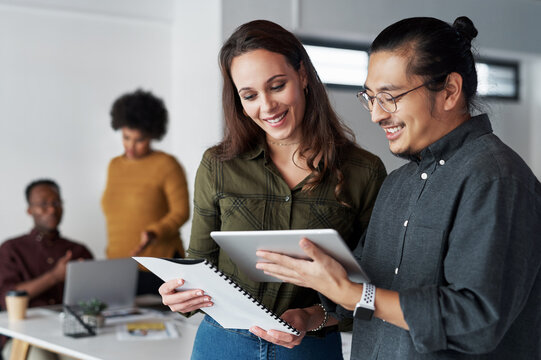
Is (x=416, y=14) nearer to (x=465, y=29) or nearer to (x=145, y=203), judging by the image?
(x=145, y=203)

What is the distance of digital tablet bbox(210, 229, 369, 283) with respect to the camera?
4.09 feet

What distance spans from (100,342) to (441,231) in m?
1.98

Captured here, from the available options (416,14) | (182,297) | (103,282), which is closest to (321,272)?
(182,297)

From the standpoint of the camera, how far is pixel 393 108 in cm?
133

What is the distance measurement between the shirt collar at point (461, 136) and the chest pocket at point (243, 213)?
0.55m

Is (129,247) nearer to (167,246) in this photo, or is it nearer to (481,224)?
(167,246)

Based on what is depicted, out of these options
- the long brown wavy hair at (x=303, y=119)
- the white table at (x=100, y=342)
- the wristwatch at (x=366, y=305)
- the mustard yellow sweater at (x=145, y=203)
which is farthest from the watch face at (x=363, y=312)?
the mustard yellow sweater at (x=145, y=203)

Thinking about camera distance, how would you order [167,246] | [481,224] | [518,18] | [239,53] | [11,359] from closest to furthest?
[481,224] → [239,53] → [11,359] → [167,246] → [518,18]

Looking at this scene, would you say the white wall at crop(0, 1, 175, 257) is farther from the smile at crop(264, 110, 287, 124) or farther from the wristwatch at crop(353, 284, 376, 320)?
the wristwatch at crop(353, 284, 376, 320)

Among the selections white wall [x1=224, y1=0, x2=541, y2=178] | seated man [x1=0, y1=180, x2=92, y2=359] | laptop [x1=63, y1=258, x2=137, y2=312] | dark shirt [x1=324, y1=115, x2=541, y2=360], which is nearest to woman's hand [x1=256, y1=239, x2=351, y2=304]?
dark shirt [x1=324, y1=115, x2=541, y2=360]

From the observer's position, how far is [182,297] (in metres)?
1.58

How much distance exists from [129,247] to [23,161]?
3.17 ft

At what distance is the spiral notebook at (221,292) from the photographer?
1.46 metres

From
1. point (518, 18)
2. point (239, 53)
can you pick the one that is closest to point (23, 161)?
point (239, 53)
